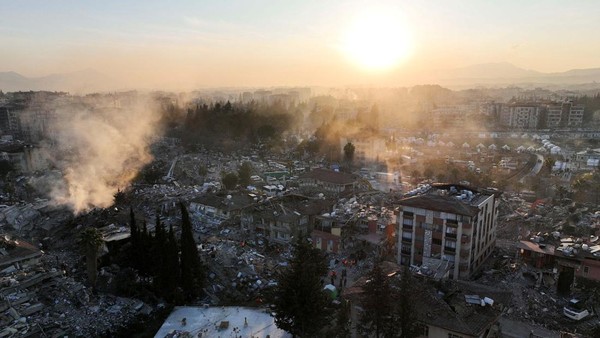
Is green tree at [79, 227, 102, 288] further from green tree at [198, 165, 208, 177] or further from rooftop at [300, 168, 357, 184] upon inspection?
green tree at [198, 165, 208, 177]

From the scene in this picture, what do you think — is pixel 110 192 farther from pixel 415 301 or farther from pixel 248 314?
pixel 415 301

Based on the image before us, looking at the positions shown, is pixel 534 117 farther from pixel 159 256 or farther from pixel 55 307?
pixel 55 307

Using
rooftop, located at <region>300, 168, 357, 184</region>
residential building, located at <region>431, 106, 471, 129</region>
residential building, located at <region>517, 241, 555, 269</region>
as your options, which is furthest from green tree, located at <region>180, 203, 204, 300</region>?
residential building, located at <region>431, 106, 471, 129</region>

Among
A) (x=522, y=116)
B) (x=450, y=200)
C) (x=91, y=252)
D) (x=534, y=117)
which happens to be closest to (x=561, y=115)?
(x=534, y=117)

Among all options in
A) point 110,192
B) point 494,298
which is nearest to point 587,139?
point 494,298

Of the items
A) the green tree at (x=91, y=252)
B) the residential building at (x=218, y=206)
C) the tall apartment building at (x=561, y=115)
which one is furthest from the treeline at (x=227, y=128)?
the tall apartment building at (x=561, y=115)

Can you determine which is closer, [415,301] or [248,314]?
[415,301]
